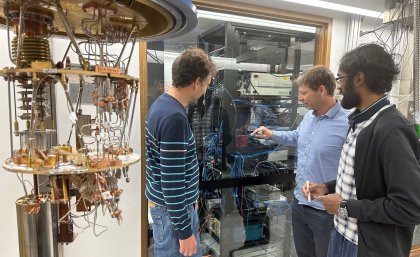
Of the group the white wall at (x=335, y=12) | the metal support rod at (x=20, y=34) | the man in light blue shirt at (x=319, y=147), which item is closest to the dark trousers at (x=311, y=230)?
the man in light blue shirt at (x=319, y=147)

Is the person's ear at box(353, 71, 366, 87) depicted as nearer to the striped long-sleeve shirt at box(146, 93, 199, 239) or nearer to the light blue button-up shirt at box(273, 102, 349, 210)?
the light blue button-up shirt at box(273, 102, 349, 210)

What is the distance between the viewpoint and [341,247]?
1.17 meters

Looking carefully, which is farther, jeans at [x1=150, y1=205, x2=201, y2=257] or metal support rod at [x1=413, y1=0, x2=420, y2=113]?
metal support rod at [x1=413, y1=0, x2=420, y2=113]

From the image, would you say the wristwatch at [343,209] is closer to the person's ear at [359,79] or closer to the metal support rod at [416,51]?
the person's ear at [359,79]

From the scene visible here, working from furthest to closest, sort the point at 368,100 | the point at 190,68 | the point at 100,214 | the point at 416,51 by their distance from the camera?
the point at 416,51, the point at 100,214, the point at 190,68, the point at 368,100

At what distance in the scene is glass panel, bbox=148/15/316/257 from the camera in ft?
6.69

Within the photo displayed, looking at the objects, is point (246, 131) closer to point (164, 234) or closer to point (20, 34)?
point (164, 234)

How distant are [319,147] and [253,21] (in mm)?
Answer: 1076

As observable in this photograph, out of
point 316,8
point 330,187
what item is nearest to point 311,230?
point 330,187

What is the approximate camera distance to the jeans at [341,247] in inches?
43.7

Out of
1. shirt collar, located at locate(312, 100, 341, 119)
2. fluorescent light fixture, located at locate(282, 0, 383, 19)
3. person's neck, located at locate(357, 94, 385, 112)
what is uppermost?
fluorescent light fixture, located at locate(282, 0, 383, 19)

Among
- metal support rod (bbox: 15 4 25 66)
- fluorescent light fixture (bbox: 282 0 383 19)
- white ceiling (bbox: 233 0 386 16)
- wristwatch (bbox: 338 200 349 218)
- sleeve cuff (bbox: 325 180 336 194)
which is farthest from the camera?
white ceiling (bbox: 233 0 386 16)

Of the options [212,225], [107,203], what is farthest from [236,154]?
[107,203]

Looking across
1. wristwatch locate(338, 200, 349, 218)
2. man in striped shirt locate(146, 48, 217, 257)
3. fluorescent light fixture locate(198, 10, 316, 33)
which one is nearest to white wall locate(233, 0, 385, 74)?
fluorescent light fixture locate(198, 10, 316, 33)
